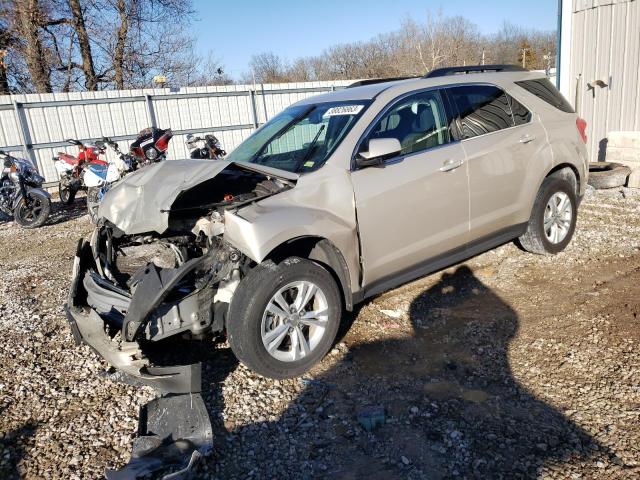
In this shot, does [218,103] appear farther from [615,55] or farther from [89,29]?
[615,55]

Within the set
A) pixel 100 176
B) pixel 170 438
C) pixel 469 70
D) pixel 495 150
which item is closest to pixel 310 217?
pixel 170 438

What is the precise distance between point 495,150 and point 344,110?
1449 millimetres

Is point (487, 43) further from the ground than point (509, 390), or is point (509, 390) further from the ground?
point (487, 43)

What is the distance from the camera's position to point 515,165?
4.58 meters

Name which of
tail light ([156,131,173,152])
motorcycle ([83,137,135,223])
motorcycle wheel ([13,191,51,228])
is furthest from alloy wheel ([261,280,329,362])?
tail light ([156,131,173,152])

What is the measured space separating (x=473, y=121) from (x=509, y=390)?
238cm

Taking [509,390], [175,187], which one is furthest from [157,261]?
[509,390]

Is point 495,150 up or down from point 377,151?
down

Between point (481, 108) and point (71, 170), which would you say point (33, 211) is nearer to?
point (71, 170)

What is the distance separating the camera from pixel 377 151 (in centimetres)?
357

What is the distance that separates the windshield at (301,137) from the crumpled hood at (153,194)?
550 millimetres

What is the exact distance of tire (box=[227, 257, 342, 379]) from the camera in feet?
10.3

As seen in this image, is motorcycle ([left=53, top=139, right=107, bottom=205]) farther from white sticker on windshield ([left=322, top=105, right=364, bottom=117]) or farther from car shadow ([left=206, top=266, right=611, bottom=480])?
car shadow ([left=206, top=266, right=611, bottom=480])

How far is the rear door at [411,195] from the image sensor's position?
3.69 m
